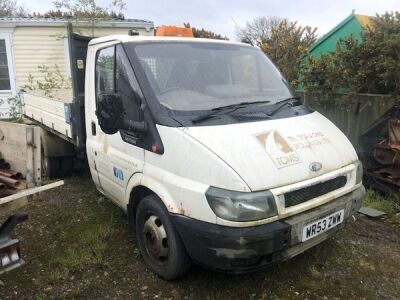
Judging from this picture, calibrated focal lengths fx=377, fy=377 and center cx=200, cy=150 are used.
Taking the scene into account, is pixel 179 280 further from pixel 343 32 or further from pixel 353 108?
pixel 343 32

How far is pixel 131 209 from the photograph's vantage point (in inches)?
142

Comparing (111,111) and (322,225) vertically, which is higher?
(111,111)

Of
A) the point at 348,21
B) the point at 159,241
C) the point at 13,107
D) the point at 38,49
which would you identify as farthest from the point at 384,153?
the point at 38,49

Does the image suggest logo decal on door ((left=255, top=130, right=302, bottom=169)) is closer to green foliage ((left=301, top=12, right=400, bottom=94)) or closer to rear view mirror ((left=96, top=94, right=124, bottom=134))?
rear view mirror ((left=96, top=94, right=124, bottom=134))

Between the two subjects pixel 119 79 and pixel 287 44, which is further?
pixel 287 44

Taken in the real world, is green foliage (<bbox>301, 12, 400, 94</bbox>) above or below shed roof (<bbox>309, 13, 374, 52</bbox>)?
below

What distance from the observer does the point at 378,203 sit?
484 centimetres

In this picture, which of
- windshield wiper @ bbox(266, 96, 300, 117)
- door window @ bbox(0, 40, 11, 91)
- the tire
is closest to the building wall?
door window @ bbox(0, 40, 11, 91)

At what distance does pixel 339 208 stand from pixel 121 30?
12508 millimetres

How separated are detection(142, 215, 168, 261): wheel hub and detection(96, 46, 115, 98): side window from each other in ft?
4.33

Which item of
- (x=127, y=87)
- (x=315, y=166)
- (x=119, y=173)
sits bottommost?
(x=119, y=173)

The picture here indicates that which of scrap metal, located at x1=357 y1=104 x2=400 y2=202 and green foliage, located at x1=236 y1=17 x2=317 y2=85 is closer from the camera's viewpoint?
scrap metal, located at x1=357 y1=104 x2=400 y2=202

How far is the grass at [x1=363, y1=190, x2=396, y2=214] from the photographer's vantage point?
471cm

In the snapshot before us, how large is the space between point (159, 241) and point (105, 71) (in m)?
1.78
